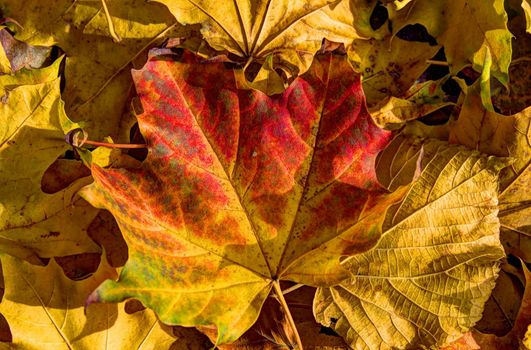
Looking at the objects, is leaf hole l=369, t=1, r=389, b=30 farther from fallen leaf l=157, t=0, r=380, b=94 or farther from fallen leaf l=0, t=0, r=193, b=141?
fallen leaf l=0, t=0, r=193, b=141

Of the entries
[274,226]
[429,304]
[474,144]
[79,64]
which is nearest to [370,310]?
[429,304]

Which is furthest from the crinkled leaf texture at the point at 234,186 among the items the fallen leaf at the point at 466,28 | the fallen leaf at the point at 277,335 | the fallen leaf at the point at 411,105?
the fallen leaf at the point at 466,28

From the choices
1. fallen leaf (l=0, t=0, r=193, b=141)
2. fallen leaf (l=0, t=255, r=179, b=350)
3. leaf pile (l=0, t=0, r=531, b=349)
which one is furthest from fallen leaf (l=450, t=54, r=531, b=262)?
fallen leaf (l=0, t=255, r=179, b=350)

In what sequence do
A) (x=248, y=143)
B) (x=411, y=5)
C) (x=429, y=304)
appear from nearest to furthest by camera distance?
(x=248, y=143) < (x=429, y=304) < (x=411, y=5)

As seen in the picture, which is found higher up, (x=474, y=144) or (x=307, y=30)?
(x=307, y=30)

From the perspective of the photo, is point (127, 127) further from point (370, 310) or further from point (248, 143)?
point (370, 310)

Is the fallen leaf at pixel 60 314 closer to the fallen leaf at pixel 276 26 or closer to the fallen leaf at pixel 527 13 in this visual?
the fallen leaf at pixel 276 26

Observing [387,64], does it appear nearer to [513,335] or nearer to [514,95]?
[514,95]
